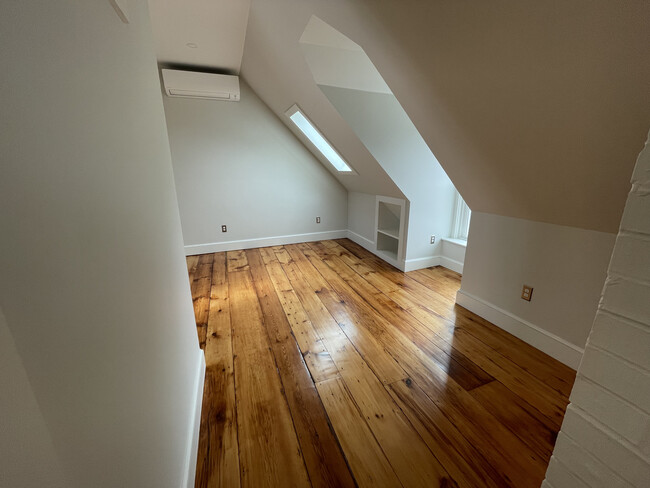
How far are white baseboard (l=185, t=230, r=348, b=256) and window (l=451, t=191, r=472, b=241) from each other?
1779mm

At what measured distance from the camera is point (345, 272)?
3.17m

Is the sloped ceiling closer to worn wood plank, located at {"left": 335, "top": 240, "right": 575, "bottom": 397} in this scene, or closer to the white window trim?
worn wood plank, located at {"left": 335, "top": 240, "right": 575, "bottom": 397}

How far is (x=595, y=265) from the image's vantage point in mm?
1514

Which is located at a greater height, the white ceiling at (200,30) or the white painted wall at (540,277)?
the white ceiling at (200,30)

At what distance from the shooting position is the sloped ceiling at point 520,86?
32.8 inches

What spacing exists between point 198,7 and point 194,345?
2281mm

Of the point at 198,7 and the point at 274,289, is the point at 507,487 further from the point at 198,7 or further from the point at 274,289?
the point at 198,7

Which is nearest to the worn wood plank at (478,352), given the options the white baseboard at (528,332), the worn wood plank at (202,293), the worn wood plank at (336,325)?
the white baseboard at (528,332)

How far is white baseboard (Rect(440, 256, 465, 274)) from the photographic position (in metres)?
3.15

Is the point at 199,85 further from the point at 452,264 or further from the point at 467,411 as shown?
the point at 467,411

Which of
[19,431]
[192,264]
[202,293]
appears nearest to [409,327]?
[202,293]

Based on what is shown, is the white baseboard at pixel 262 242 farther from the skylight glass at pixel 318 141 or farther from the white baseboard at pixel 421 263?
the white baseboard at pixel 421 263

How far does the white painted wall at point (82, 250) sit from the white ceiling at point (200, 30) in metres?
1.39

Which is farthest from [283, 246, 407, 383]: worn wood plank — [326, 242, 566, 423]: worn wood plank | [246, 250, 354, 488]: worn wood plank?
[326, 242, 566, 423]: worn wood plank
